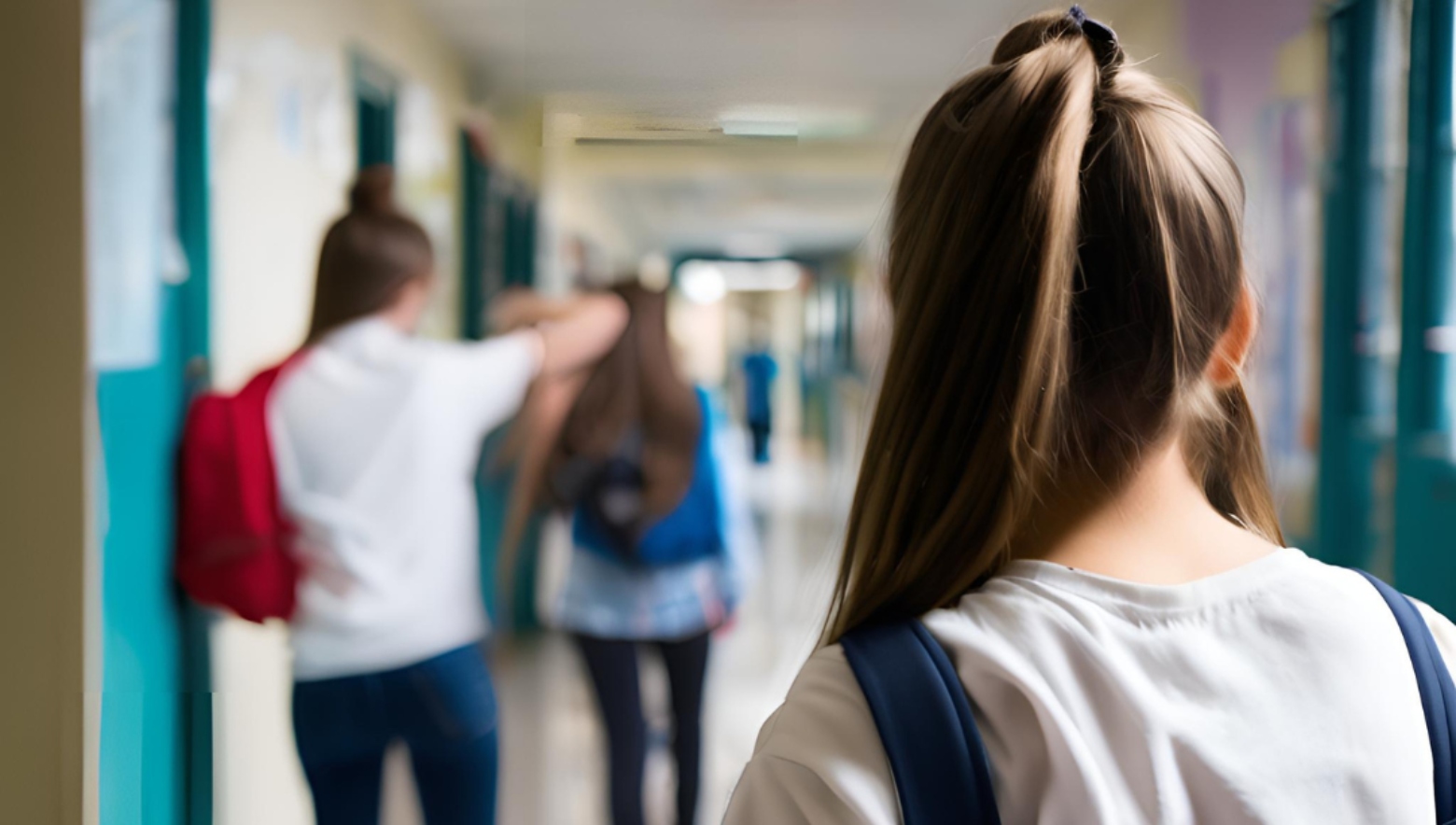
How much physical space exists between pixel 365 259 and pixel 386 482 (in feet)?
0.79

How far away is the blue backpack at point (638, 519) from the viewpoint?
3.45ft

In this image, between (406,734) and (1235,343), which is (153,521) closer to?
(406,734)

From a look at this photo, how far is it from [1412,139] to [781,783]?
1.10m

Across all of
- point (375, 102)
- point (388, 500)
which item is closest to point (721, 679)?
point (388, 500)

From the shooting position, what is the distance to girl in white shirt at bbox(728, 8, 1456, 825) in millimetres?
312

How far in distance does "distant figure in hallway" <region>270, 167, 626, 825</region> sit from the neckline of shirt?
743 millimetres

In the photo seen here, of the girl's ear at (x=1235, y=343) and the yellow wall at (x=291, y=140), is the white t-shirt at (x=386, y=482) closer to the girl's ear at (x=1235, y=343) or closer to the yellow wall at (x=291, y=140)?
the yellow wall at (x=291, y=140)

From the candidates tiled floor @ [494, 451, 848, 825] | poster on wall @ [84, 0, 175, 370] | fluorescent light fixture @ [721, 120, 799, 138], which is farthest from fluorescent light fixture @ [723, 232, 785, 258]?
poster on wall @ [84, 0, 175, 370]

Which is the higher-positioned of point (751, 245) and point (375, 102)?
point (375, 102)

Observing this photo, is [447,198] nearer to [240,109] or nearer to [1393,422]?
[240,109]

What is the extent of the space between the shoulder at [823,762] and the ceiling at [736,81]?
69 centimetres

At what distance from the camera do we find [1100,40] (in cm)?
36

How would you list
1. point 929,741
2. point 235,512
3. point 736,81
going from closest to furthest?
point 929,741, point 736,81, point 235,512

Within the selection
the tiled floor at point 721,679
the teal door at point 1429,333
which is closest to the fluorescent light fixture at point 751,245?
the tiled floor at point 721,679
